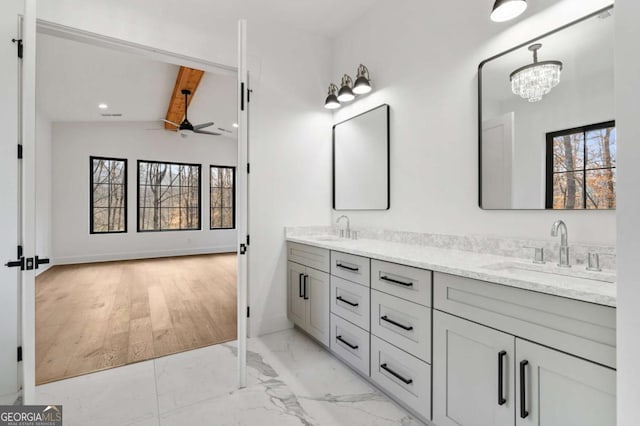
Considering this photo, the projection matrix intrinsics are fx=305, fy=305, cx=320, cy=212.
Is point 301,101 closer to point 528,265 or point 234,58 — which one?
point 234,58

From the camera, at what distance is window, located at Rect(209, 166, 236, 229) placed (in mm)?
8164

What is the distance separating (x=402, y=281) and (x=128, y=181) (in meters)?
7.35

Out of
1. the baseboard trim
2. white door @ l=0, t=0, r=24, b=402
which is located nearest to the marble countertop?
white door @ l=0, t=0, r=24, b=402

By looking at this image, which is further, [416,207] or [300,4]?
[300,4]

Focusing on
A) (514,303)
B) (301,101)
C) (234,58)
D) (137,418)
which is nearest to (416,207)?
(514,303)

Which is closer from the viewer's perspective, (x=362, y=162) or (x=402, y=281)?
(x=402, y=281)

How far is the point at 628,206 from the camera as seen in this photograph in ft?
2.54

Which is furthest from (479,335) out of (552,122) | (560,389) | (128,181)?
(128,181)

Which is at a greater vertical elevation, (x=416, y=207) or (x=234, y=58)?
(x=234, y=58)

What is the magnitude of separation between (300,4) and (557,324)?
3.05 m

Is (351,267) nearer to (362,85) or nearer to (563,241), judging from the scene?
(563,241)

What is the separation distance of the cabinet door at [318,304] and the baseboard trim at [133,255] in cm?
599

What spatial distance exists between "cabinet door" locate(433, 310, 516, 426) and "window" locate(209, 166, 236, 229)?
294 inches

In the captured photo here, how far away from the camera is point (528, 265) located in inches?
63.4
